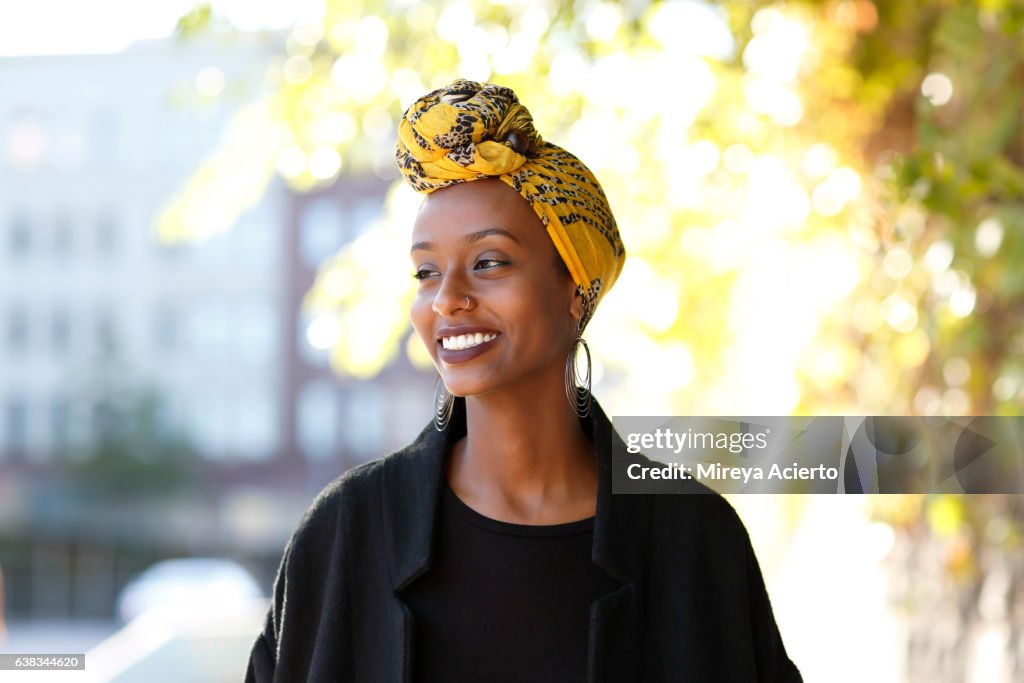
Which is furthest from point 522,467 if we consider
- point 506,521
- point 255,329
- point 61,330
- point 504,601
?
point 61,330

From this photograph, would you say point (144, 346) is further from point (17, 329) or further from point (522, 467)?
point (522, 467)

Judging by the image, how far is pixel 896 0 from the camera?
153 inches

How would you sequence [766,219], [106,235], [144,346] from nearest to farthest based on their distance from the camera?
[766,219] → [106,235] → [144,346]

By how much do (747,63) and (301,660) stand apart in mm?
2814

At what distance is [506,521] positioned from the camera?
71.2 inches

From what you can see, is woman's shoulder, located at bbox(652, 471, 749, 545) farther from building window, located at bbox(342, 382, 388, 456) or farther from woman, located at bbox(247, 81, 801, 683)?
building window, located at bbox(342, 382, 388, 456)

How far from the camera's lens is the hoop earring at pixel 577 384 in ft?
6.22

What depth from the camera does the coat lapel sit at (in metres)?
1.72

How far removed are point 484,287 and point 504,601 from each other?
1.45 ft

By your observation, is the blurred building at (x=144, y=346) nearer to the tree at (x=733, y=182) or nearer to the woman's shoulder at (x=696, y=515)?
the tree at (x=733, y=182)

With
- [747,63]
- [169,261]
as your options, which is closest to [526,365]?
[747,63]

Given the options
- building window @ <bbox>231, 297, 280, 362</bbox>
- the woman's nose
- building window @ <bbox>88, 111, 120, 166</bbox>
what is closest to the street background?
the woman's nose

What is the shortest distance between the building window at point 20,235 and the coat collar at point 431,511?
98.5 feet

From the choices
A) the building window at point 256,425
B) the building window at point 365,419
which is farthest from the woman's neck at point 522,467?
the building window at point 256,425
